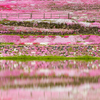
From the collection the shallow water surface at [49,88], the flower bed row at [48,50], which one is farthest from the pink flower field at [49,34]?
the shallow water surface at [49,88]

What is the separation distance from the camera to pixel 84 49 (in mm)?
16453

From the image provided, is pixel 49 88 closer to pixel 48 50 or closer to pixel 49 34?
pixel 48 50

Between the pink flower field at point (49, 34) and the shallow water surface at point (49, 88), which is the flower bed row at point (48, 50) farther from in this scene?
the shallow water surface at point (49, 88)

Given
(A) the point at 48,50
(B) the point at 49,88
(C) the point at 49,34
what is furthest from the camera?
(C) the point at 49,34

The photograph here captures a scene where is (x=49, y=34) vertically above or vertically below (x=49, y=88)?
below

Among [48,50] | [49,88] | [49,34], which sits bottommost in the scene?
[48,50]

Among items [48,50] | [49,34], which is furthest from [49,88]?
[49,34]

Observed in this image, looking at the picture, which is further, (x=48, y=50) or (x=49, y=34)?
(x=49, y=34)

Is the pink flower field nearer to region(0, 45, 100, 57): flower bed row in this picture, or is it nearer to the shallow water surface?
region(0, 45, 100, 57): flower bed row

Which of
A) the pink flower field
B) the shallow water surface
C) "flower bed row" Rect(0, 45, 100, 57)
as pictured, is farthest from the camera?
"flower bed row" Rect(0, 45, 100, 57)

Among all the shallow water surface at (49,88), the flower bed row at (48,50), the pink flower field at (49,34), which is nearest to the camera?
the shallow water surface at (49,88)

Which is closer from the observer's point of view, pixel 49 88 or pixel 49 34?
pixel 49 88

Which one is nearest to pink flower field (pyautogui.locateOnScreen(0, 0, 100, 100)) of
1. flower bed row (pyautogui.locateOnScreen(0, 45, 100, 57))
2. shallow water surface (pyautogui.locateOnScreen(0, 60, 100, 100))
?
flower bed row (pyautogui.locateOnScreen(0, 45, 100, 57))

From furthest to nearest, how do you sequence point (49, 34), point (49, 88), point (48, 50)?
1. point (49, 34)
2. point (48, 50)
3. point (49, 88)
